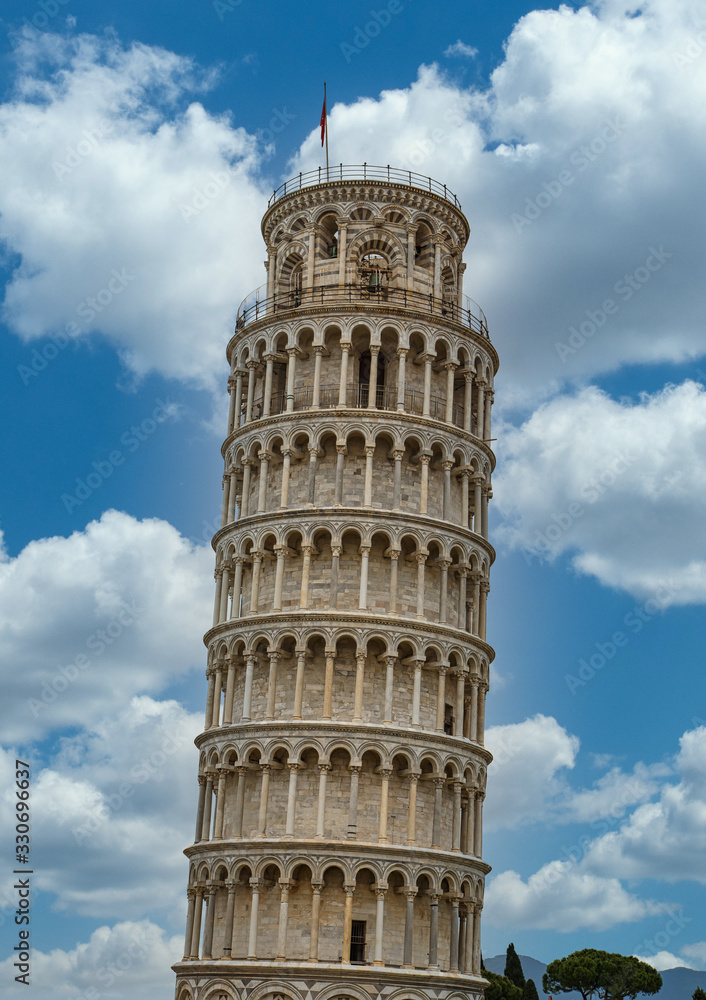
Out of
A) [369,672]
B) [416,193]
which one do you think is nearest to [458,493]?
[369,672]

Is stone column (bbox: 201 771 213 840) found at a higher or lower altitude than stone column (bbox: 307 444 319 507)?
lower

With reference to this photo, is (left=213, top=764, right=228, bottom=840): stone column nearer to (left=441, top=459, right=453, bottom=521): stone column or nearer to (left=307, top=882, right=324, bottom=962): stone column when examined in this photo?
(left=307, top=882, right=324, bottom=962): stone column

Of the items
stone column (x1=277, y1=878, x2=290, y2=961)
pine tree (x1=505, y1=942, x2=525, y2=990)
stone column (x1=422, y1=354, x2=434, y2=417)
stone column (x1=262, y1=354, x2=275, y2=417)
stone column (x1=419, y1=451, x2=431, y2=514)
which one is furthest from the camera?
pine tree (x1=505, y1=942, x2=525, y2=990)

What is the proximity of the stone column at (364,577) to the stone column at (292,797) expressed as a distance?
24.5 ft

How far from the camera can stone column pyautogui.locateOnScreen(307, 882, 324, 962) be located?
4831cm

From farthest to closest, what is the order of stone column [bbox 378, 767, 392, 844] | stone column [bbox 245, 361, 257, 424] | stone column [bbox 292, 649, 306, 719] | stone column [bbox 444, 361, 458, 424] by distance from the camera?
stone column [bbox 245, 361, 257, 424]
stone column [bbox 444, 361, 458, 424]
stone column [bbox 292, 649, 306, 719]
stone column [bbox 378, 767, 392, 844]

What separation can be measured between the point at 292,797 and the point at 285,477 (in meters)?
14.7

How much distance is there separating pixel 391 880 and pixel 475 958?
653cm

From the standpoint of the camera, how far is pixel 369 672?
5306cm

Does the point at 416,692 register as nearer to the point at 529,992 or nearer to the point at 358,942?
the point at 358,942

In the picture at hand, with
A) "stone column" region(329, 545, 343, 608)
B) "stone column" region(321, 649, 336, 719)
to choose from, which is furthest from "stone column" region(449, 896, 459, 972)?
"stone column" region(329, 545, 343, 608)

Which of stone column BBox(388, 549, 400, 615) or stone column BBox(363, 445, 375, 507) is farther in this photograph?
stone column BBox(363, 445, 375, 507)

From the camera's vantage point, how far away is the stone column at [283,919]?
4856 centimetres

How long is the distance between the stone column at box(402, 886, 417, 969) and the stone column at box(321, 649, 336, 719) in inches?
314
